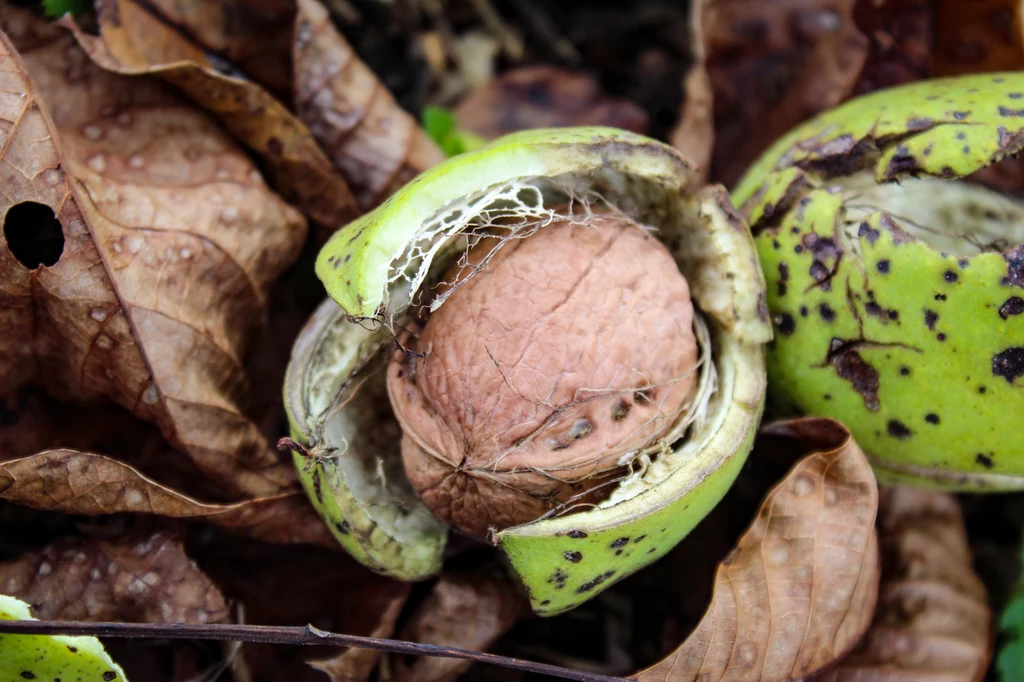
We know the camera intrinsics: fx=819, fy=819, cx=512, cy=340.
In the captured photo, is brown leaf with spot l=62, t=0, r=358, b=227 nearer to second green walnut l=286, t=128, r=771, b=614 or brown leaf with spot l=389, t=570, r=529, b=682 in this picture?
second green walnut l=286, t=128, r=771, b=614

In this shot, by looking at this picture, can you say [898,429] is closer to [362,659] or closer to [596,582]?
[596,582]

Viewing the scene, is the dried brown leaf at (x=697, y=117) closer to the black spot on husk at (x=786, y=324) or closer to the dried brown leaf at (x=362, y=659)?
the black spot on husk at (x=786, y=324)

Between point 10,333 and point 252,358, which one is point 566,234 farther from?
point 10,333

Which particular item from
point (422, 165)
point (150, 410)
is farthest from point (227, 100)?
point (150, 410)

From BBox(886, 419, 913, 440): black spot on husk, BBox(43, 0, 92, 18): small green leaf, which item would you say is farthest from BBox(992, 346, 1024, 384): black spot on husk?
BBox(43, 0, 92, 18): small green leaf

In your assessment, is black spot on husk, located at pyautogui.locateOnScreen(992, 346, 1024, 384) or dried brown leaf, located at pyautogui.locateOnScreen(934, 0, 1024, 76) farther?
dried brown leaf, located at pyautogui.locateOnScreen(934, 0, 1024, 76)
